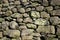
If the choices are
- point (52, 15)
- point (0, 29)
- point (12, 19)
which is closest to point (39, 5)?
point (52, 15)

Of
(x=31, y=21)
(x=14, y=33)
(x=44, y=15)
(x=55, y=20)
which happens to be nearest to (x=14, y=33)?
(x=14, y=33)

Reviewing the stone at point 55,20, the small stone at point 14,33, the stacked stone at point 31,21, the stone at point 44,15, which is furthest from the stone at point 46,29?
the small stone at point 14,33

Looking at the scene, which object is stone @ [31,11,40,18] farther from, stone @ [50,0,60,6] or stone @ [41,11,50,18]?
stone @ [50,0,60,6]

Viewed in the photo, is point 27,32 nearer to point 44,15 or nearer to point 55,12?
point 44,15

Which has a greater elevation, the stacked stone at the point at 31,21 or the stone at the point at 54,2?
the stone at the point at 54,2

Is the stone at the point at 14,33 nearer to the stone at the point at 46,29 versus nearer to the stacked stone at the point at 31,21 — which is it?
the stacked stone at the point at 31,21

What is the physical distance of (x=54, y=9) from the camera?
4059mm

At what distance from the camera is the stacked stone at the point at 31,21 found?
13.0ft

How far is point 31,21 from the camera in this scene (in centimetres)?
403

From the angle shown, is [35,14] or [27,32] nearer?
[27,32]

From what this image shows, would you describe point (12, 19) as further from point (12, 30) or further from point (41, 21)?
point (41, 21)

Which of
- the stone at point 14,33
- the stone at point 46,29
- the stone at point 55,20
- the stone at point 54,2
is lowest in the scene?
the stone at point 14,33

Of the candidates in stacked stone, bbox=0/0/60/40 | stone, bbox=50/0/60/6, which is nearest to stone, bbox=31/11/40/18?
stacked stone, bbox=0/0/60/40

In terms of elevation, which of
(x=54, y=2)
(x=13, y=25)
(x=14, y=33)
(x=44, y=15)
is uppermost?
(x=54, y=2)
